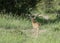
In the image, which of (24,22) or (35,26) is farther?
(24,22)

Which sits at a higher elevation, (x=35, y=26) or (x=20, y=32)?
(x=35, y=26)

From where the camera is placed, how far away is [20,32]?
10.6 metres

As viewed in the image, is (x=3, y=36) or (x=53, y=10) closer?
(x=3, y=36)

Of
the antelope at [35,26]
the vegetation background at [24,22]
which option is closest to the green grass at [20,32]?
the vegetation background at [24,22]

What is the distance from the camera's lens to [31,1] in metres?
19.8

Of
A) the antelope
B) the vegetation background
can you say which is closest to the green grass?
the vegetation background

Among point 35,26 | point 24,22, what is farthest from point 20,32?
point 24,22

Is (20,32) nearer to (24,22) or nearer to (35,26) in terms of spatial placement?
(35,26)

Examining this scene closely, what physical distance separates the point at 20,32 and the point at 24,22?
216 cm

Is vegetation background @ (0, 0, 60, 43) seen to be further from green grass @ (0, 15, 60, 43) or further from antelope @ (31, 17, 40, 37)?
antelope @ (31, 17, 40, 37)

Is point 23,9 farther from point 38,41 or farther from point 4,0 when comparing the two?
point 38,41

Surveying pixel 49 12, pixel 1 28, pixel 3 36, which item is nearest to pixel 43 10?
pixel 49 12

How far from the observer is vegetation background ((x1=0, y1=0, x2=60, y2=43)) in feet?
30.8

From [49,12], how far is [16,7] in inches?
114
